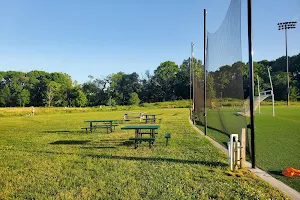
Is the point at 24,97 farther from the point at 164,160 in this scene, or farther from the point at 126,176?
the point at 126,176

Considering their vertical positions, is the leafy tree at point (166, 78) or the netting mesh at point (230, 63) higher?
the leafy tree at point (166, 78)

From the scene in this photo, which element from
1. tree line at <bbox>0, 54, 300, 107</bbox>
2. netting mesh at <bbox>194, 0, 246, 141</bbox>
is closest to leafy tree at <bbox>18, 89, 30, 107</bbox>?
tree line at <bbox>0, 54, 300, 107</bbox>

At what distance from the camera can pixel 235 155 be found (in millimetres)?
5277

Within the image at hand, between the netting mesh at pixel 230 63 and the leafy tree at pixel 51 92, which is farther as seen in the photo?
the leafy tree at pixel 51 92

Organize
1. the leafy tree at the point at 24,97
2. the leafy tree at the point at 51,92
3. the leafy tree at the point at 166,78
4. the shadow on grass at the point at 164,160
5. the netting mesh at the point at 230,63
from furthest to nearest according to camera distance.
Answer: the leafy tree at the point at 166,78 < the leafy tree at the point at 51,92 < the leafy tree at the point at 24,97 < the netting mesh at the point at 230,63 < the shadow on grass at the point at 164,160

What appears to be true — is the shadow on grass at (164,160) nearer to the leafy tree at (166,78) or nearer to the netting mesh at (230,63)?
the netting mesh at (230,63)

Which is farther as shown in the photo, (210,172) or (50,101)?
(50,101)

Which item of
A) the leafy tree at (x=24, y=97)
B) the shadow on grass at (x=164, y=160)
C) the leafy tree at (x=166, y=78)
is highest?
the leafy tree at (x=166, y=78)

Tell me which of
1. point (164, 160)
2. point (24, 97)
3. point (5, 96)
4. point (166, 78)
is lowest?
point (164, 160)

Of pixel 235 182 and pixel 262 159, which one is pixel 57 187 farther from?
pixel 262 159

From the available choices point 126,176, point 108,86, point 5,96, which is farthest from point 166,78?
point 126,176

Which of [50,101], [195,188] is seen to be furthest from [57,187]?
[50,101]

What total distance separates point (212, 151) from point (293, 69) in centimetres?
8251

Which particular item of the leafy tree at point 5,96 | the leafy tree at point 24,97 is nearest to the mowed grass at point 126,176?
the leafy tree at point 5,96
